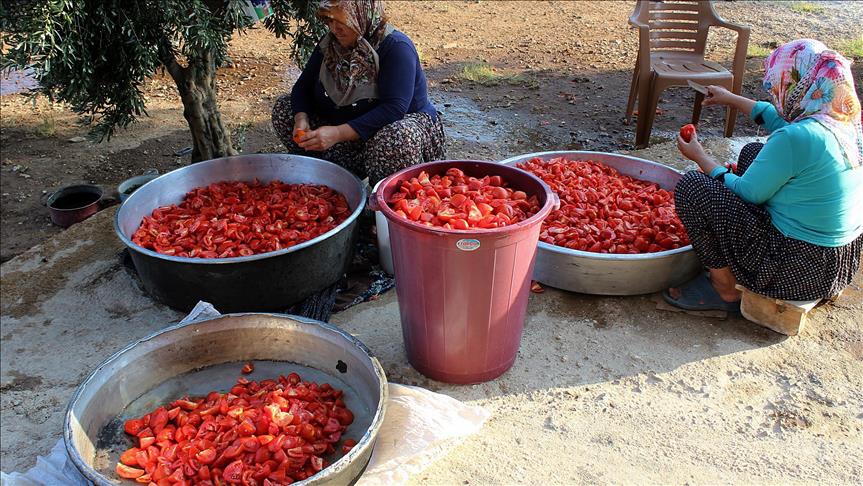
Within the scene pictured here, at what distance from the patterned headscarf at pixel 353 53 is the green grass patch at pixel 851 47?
22.3 feet

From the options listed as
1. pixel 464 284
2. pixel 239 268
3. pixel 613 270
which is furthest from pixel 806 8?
pixel 239 268

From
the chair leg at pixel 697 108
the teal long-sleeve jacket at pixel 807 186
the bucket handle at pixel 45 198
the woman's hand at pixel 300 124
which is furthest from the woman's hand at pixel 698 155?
the bucket handle at pixel 45 198

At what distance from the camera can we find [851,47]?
802cm

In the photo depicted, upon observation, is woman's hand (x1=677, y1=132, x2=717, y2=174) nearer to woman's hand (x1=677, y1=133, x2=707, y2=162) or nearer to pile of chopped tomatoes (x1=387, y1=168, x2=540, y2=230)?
woman's hand (x1=677, y1=133, x2=707, y2=162)

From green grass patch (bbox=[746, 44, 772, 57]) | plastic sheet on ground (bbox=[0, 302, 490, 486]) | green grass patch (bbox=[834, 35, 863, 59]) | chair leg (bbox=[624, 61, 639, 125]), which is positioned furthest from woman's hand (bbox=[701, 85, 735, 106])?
green grass patch (bbox=[834, 35, 863, 59])

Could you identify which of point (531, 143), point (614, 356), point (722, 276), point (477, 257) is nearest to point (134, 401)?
point (477, 257)

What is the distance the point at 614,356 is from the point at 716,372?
450 millimetres

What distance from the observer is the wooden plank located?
2.96 metres

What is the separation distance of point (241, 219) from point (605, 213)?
2.07 metres

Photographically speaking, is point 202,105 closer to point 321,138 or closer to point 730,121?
point 321,138

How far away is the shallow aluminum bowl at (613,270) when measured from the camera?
319 centimetres

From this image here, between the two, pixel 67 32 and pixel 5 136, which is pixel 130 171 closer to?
pixel 5 136

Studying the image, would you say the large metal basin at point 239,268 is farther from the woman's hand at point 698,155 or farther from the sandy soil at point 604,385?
the woman's hand at point 698,155

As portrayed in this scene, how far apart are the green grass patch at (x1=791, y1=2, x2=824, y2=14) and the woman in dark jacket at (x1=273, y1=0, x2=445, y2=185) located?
8.43 metres
